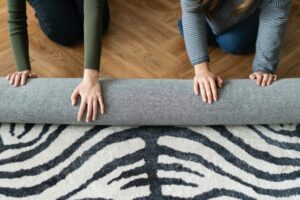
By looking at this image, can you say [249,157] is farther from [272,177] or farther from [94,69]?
[94,69]

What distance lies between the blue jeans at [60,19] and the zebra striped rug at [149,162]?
15.2 inches

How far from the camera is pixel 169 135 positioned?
3.56 feet

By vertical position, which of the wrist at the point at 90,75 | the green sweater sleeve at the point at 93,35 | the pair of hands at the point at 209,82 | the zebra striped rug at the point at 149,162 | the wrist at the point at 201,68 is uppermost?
the green sweater sleeve at the point at 93,35

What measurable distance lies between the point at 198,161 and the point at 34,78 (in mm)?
524

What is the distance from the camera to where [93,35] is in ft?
3.42

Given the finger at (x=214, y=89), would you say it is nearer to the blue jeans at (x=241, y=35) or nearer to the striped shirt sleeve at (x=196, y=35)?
the striped shirt sleeve at (x=196, y=35)

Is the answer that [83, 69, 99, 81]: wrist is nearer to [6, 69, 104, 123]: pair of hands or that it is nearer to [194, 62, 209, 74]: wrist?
[6, 69, 104, 123]: pair of hands

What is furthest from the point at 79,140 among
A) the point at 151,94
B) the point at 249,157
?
the point at 249,157

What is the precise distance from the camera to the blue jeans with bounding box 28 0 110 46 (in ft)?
4.39

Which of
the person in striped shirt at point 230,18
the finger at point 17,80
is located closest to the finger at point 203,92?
the person in striped shirt at point 230,18

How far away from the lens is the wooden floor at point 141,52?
129cm

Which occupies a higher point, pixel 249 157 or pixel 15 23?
pixel 15 23

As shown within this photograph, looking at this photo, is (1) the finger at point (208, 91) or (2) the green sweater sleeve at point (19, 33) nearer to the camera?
(1) the finger at point (208, 91)

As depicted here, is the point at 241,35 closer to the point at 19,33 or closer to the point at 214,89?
the point at 214,89
